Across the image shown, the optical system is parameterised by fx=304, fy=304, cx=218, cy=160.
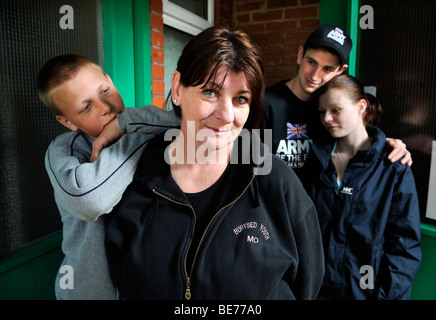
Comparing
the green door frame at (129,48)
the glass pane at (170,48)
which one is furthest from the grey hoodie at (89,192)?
the glass pane at (170,48)

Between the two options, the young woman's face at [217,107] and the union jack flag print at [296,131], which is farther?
the union jack flag print at [296,131]

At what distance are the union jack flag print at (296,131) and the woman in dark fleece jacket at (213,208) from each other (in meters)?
0.78

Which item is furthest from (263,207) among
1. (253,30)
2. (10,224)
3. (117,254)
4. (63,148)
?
(253,30)

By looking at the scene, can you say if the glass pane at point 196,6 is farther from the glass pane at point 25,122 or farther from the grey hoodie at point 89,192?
the grey hoodie at point 89,192

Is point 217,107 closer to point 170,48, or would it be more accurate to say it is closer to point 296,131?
point 296,131

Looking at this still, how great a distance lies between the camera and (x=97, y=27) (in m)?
1.83

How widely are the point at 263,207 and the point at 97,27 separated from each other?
1518 millimetres

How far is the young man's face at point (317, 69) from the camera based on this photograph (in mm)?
1793

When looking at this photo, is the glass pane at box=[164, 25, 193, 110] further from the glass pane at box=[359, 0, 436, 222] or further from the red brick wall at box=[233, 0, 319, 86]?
the glass pane at box=[359, 0, 436, 222]

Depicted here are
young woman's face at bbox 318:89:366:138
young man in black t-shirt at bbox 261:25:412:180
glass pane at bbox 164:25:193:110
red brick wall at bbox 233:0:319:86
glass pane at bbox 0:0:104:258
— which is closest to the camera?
glass pane at bbox 0:0:104:258

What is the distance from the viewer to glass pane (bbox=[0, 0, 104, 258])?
4.34ft

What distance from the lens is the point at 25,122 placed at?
1.41 metres

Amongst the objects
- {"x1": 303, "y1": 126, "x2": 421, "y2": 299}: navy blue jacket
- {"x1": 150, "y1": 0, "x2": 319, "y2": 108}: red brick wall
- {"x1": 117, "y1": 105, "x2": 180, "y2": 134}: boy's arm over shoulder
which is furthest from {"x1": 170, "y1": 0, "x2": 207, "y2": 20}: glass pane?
{"x1": 303, "y1": 126, "x2": 421, "y2": 299}: navy blue jacket

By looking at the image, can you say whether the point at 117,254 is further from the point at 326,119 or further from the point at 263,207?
the point at 326,119
